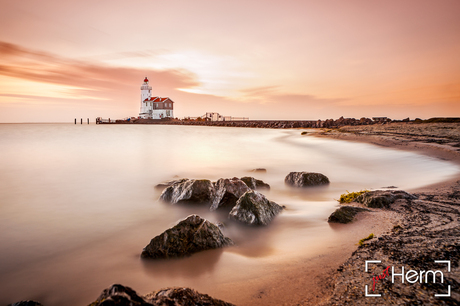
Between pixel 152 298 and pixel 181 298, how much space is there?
0.60 feet

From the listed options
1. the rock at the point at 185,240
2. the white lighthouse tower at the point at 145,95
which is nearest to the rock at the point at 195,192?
the rock at the point at 185,240

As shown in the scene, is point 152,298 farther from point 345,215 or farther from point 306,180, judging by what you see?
point 306,180

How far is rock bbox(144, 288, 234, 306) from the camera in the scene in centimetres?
149

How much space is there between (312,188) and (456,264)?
4.17 meters

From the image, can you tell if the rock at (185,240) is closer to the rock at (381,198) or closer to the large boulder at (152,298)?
the large boulder at (152,298)

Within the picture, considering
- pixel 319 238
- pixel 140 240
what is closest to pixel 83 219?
pixel 140 240

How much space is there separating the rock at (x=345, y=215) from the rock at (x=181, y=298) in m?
2.54

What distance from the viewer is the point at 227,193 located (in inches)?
177

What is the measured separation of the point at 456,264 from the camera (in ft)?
6.40

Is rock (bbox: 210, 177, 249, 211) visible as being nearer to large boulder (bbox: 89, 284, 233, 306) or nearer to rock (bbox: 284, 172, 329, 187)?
rock (bbox: 284, 172, 329, 187)

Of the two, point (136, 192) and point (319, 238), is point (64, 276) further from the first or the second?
point (136, 192)

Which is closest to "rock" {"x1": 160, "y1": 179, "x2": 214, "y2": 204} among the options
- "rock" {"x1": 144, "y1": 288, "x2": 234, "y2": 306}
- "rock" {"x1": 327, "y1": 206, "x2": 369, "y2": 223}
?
"rock" {"x1": 327, "y1": 206, "x2": 369, "y2": 223}

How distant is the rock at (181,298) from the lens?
149cm

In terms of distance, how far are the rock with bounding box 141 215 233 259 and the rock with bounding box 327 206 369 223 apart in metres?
1.70
